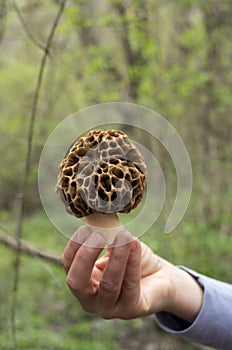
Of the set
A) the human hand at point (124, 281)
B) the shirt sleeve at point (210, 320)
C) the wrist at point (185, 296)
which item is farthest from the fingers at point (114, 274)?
the shirt sleeve at point (210, 320)

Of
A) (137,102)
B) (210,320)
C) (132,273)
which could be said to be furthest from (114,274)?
(137,102)

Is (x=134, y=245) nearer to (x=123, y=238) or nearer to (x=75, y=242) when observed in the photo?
(x=123, y=238)

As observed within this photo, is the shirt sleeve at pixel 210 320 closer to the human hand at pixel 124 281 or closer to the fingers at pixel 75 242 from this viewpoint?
the human hand at pixel 124 281

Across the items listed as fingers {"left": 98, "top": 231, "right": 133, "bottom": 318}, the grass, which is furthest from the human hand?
the grass

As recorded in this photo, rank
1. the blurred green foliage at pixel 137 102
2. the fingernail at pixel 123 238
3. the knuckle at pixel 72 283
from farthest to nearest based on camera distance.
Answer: the blurred green foliage at pixel 137 102, the knuckle at pixel 72 283, the fingernail at pixel 123 238

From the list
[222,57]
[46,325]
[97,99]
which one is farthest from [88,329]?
[222,57]
